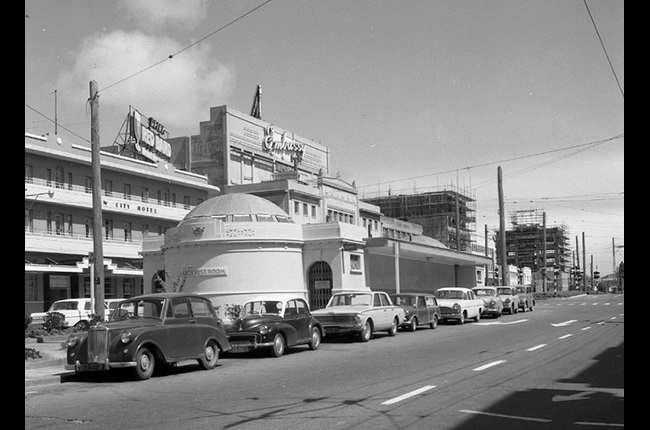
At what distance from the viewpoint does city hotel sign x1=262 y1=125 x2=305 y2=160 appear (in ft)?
237

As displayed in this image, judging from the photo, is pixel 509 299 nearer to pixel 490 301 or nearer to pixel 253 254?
pixel 490 301

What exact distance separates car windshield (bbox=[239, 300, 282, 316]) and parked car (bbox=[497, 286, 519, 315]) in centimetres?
2298

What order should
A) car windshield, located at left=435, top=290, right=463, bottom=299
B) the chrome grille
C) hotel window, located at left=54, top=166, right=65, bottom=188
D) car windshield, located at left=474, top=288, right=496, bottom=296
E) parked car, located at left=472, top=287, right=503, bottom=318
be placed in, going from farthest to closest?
hotel window, located at left=54, top=166, right=65, bottom=188, car windshield, located at left=474, top=288, right=496, bottom=296, parked car, located at left=472, top=287, right=503, bottom=318, car windshield, located at left=435, top=290, right=463, bottom=299, the chrome grille

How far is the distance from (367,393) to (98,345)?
20.2ft

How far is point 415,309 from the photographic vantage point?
2797cm

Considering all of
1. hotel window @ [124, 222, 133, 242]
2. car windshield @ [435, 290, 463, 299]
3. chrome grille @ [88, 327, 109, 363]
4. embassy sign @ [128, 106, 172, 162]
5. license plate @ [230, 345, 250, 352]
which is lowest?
license plate @ [230, 345, 250, 352]

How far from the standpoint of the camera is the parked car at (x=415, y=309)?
27609mm

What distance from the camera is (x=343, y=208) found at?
214 ft

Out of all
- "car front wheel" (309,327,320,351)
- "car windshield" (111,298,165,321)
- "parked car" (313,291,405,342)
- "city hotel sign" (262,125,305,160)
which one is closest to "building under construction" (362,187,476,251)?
"city hotel sign" (262,125,305,160)

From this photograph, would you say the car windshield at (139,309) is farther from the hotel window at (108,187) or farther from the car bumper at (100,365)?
the hotel window at (108,187)

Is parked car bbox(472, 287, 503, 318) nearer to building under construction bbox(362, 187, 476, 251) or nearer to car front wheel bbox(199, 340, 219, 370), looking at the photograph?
car front wheel bbox(199, 340, 219, 370)

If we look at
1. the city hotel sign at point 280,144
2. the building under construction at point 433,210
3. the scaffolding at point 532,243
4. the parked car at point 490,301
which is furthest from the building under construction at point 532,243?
the parked car at point 490,301

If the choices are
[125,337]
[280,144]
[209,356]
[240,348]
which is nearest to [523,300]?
[240,348]
